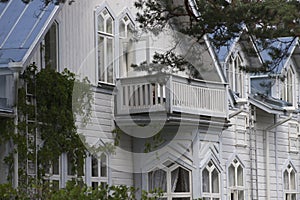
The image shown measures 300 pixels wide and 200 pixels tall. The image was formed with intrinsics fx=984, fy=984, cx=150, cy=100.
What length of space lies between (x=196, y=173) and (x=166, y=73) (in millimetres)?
4085

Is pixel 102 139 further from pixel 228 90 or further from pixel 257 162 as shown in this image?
pixel 257 162

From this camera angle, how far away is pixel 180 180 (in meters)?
30.9

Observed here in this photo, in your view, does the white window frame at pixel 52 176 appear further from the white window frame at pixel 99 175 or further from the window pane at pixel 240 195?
the window pane at pixel 240 195

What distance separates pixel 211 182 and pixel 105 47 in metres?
6.16

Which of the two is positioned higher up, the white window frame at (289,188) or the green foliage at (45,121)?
the green foliage at (45,121)

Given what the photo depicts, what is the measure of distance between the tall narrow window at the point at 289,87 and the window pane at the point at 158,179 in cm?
948

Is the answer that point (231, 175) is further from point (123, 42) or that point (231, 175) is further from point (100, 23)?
point (100, 23)

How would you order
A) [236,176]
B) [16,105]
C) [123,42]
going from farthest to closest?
[236,176] → [123,42] → [16,105]

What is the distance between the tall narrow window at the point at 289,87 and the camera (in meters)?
38.5

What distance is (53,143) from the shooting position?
85.9ft

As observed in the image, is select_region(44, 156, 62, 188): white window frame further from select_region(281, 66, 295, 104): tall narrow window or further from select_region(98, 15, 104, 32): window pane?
select_region(281, 66, 295, 104): tall narrow window

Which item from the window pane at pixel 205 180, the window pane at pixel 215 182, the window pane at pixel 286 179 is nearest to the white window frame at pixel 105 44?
the window pane at pixel 205 180

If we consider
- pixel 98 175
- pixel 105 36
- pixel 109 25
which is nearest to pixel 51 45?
pixel 105 36

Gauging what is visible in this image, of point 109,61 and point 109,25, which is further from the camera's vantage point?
point 109,25
